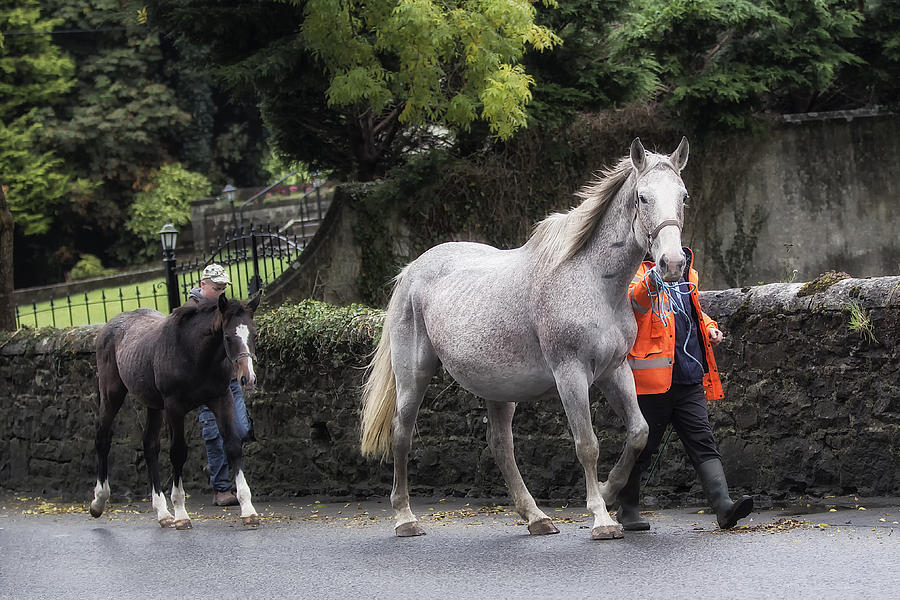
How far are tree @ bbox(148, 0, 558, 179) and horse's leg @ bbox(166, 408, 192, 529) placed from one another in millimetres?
6006

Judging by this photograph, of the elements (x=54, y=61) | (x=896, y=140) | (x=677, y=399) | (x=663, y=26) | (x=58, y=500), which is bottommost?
(x=58, y=500)

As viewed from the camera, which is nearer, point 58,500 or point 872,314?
point 872,314

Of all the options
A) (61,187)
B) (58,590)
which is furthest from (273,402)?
(61,187)

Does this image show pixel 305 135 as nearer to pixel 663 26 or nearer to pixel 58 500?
pixel 663 26

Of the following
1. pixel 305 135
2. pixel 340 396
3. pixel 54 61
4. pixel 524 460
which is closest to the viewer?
pixel 524 460

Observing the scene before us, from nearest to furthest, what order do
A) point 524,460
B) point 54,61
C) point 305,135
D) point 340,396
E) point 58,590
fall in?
1. point 58,590
2. point 524,460
3. point 340,396
4. point 305,135
5. point 54,61

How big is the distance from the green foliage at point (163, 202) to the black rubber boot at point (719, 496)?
31256 millimetres

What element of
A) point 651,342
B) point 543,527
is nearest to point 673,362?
point 651,342

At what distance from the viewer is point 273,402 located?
461 inches

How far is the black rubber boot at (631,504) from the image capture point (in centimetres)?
795

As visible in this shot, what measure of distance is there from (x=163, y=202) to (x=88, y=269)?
3214mm

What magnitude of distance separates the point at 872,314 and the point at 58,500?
944cm

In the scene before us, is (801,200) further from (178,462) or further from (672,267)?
(672,267)

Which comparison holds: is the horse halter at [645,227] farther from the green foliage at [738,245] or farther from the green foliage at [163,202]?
the green foliage at [163,202]
